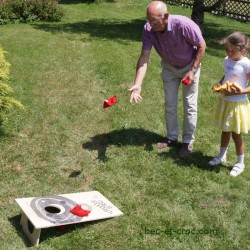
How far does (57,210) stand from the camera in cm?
Answer: 440

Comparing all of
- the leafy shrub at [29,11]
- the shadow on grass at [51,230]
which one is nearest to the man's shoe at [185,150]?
the shadow on grass at [51,230]

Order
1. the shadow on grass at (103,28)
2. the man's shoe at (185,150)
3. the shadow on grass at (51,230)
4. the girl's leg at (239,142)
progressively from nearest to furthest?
the shadow on grass at (51,230), the girl's leg at (239,142), the man's shoe at (185,150), the shadow on grass at (103,28)

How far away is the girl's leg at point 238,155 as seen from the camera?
521 centimetres

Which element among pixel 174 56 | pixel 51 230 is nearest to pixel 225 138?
pixel 174 56

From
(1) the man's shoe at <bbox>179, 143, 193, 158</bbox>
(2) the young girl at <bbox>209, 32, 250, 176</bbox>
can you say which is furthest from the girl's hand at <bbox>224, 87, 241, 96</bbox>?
(1) the man's shoe at <bbox>179, 143, 193, 158</bbox>

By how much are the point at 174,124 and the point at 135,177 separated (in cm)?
109

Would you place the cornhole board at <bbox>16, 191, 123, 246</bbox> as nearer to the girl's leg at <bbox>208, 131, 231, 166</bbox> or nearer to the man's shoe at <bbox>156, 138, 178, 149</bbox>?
the man's shoe at <bbox>156, 138, 178, 149</bbox>

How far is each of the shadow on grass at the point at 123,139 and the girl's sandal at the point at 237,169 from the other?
3.76 ft

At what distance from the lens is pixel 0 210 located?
4477 millimetres

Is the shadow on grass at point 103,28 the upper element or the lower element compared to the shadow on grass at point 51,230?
upper

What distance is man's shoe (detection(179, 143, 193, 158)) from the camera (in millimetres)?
5691

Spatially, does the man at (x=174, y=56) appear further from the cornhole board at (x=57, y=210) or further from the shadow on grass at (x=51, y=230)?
the shadow on grass at (x=51, y=230)

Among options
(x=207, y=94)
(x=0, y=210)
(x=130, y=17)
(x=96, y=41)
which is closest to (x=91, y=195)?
(x=0, y=210)

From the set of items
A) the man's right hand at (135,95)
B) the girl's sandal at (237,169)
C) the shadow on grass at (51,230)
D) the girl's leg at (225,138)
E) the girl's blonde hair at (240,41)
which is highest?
the girl's blonde hair at (240,41)
